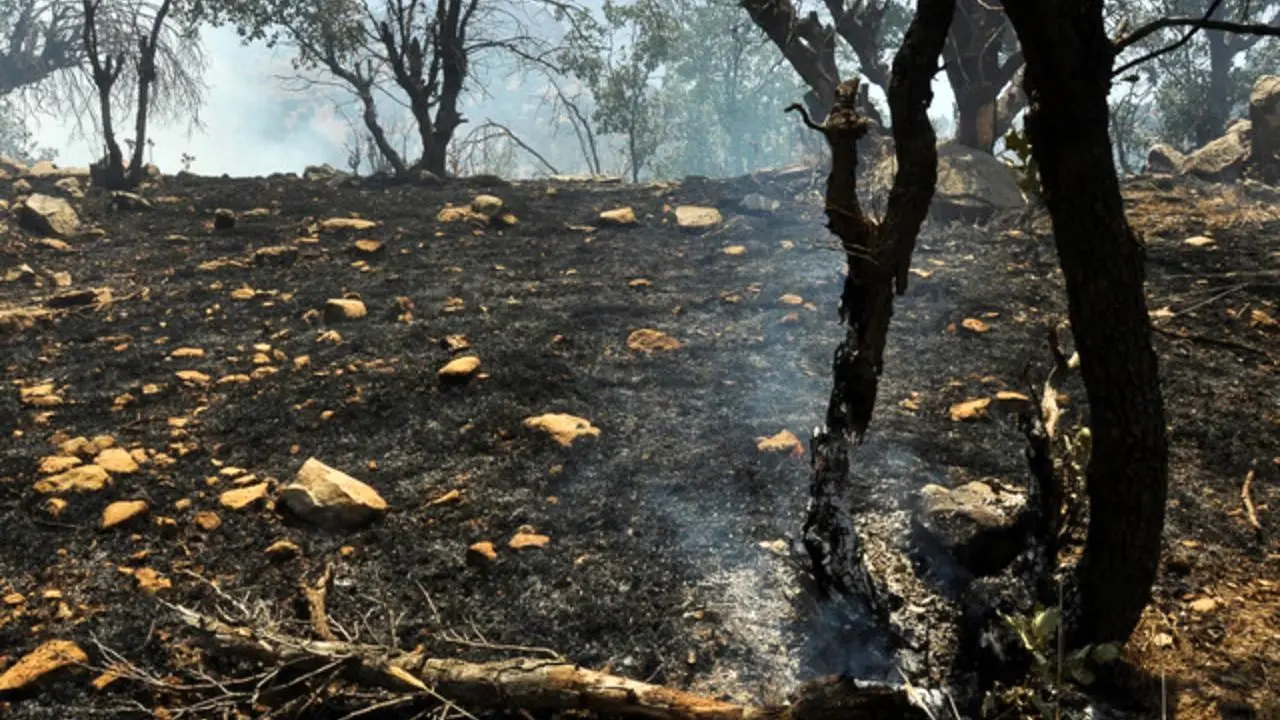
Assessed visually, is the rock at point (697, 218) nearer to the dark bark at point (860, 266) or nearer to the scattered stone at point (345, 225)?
the scattered stone at point (345, 225)

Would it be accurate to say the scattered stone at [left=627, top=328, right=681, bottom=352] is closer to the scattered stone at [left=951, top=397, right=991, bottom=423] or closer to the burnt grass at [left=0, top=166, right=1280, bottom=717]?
the burnt grass at [left=0, top=166, right=1280, bottom=717]

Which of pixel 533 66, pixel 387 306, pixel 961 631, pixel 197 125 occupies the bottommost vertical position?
pixel 961 631

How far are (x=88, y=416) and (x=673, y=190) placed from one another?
23.6 ft

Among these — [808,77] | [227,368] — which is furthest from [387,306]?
[808,77]

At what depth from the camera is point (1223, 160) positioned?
33.4ft

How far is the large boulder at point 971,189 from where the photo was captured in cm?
809

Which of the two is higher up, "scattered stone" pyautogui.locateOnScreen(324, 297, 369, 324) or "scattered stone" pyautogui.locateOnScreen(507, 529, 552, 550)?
"scattered stone" pyautogui.locateOnScreen(324, 297, 369, 324)

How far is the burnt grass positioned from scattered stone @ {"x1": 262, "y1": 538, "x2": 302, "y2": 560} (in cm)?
3

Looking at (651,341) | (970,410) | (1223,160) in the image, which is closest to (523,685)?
(970,410)

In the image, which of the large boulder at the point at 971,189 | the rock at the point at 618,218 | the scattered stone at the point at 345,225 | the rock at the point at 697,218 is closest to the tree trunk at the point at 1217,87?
the large boulder at the point at 971,189

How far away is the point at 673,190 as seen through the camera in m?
9.77

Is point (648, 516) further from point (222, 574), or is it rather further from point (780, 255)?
point (780, 255)

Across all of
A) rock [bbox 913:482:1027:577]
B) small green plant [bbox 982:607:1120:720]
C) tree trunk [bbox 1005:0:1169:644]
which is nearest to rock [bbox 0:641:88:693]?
small green plant [bbox 982:607:1120:720]

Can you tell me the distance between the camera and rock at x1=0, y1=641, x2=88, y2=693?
2.18m
